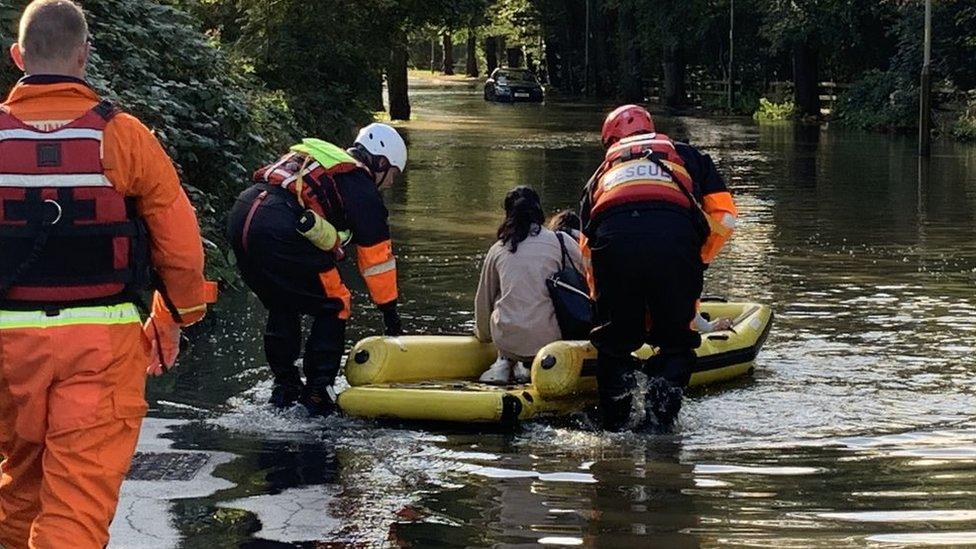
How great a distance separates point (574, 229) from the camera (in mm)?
10523

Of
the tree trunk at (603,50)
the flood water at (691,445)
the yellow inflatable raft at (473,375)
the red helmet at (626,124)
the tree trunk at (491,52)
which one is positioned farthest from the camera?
the tree trunk at (491,52)

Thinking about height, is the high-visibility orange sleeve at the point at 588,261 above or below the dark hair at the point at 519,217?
below

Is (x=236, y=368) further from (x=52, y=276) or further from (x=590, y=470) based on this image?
(x=52, y=276)

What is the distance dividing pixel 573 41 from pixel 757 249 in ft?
198

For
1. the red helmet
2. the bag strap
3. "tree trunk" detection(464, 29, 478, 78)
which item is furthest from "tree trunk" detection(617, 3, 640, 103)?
the red helmet

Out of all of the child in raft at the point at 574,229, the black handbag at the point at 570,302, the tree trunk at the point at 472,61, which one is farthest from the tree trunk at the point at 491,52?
the black handbag at the point at 570,302

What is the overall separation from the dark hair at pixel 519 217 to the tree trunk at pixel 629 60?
54.1m

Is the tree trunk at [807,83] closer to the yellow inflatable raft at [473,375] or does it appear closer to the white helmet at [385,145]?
the yellow inflatable raft at [473,375]

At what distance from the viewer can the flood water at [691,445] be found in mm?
6680

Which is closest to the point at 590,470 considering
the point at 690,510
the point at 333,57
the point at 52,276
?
the point at 690,510

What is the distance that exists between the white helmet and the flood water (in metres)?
1.39

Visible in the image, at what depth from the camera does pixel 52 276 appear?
5.03 metres

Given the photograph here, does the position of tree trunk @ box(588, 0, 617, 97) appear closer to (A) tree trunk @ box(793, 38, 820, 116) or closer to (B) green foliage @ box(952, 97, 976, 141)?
(A) tree trunk @ box(793, 38, 820, 116)

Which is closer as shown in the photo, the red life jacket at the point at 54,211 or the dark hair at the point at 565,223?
the red life jacket at the point at 54,211
